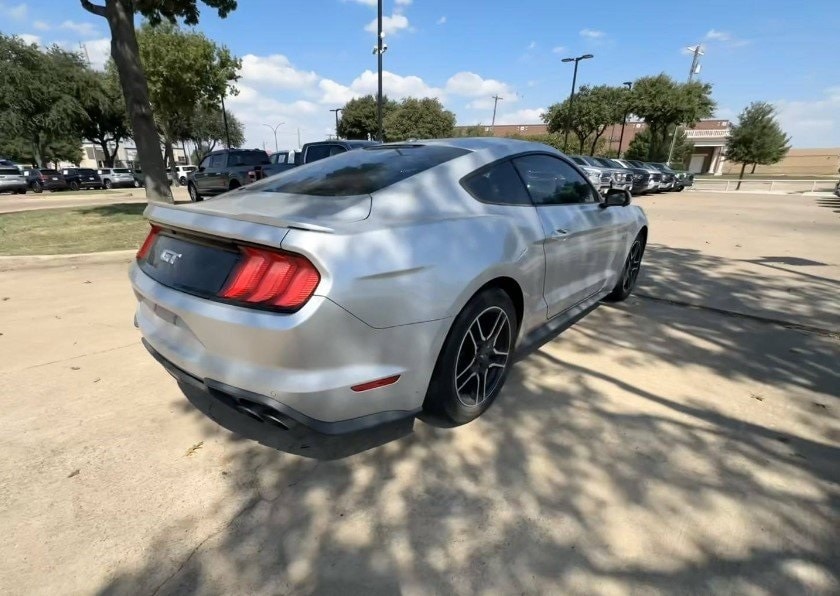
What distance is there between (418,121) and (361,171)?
5043 centimetres

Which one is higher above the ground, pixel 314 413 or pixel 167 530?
pixel 314 413

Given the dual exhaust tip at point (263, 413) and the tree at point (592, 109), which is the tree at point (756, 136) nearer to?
the tree at point (592, 109)

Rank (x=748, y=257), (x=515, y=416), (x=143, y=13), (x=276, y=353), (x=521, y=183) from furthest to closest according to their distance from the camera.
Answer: (x=143, y=13) < (x=748, y=257) < (x=521, y=183) < (x=515, y=416) < (x=276, y=353)

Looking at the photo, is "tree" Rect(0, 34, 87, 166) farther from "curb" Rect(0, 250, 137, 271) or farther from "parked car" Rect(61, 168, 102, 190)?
"curb" Rect(0, 250, 137, 271)

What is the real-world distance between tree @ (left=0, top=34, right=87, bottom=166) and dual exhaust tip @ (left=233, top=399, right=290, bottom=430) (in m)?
43.0

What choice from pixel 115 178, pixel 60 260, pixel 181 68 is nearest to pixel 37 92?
pixel 115 178

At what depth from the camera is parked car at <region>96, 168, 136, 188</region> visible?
102 feet

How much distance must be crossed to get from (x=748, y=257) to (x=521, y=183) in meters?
6.13

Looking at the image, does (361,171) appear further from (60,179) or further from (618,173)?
(60,179)

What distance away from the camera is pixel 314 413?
1846 millimetres

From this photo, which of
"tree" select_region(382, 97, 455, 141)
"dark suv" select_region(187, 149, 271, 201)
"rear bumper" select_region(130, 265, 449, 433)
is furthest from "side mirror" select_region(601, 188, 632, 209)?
"tree" select_region(382, 97, 455, 141)

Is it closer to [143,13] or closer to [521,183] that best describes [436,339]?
[521,183]

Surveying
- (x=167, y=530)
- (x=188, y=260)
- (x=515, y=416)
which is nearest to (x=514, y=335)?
(x=515, y=416)

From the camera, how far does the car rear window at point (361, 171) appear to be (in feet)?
7.73
